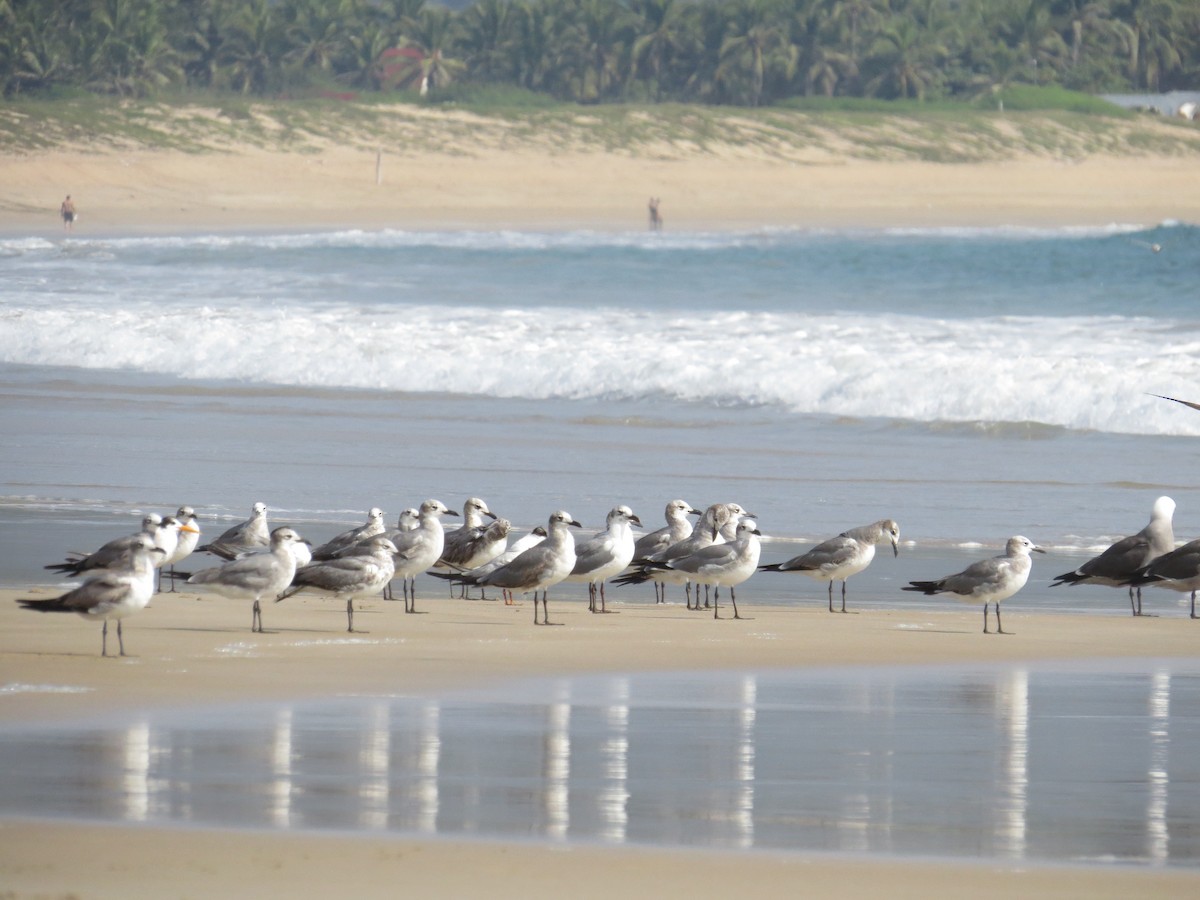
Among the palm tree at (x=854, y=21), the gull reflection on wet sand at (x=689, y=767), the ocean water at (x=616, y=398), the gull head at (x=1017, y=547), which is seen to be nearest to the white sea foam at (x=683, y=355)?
the ocean water at (x=616, y=398)

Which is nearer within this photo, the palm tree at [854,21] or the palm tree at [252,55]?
the palm tree at [252,55]

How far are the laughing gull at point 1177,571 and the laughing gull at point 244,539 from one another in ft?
16.3

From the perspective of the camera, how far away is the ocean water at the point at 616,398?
51.2ft

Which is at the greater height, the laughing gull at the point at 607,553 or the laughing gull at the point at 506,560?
the laughing gull at the point at 607,553

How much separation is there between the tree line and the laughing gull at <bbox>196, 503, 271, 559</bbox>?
7846 cm

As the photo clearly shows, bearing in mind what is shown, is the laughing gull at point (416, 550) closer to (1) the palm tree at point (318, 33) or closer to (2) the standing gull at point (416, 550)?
(2) the standing gull at point (416, 550)

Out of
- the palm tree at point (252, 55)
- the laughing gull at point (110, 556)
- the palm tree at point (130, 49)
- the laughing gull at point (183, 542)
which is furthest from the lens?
the palm tree at point (252, 55)

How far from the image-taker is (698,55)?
100 m

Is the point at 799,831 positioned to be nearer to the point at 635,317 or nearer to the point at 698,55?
the point at 635,317

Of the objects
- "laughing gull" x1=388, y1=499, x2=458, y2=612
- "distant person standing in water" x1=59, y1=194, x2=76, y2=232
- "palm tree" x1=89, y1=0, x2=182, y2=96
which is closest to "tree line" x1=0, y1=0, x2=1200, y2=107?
"palm tree" x1=89, y1=0, x2=182, y2=96

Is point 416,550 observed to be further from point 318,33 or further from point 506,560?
point 318,33

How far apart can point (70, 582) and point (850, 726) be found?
17.6ft

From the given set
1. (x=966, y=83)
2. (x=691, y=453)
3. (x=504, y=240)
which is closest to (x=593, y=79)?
(x=966, y=83)

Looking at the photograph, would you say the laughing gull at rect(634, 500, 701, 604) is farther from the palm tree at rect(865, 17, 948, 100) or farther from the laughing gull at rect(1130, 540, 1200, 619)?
the palm tree at rect(865, 17, 948, 100)
